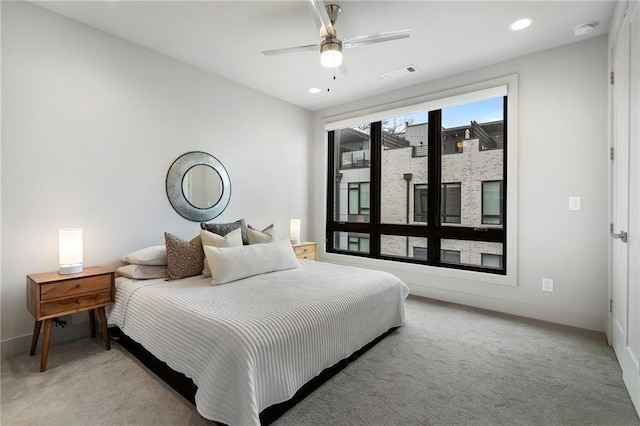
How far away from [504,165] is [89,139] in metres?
4.06

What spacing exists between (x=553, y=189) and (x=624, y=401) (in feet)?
6.10

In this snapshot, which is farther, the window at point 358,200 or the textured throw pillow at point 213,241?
the window at point 358,200

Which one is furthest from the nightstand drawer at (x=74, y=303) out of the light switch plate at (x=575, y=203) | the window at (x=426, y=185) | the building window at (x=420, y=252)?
the light switch plate at (x=575, y=203)

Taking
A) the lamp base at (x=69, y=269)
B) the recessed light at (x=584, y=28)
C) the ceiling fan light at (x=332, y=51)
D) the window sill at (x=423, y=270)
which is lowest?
the window sill at (x=423, y=270)

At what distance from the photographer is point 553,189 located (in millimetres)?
3035

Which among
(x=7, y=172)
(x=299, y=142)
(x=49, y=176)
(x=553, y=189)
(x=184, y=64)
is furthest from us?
(x=299, y=142)

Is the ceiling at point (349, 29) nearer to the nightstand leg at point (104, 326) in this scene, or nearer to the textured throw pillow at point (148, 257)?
the textured throw pillow at point (148, 257)

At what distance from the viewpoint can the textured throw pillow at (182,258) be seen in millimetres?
2674

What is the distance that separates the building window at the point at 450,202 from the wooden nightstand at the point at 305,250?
1.77 metres

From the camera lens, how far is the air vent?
11.3 feet

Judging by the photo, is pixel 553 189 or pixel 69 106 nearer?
pixel 69 106

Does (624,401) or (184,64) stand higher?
(184,64)

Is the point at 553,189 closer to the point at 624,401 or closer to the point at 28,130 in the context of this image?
the point at 624,401

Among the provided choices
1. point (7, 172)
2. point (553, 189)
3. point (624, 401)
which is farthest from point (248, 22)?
point (624, 401)
